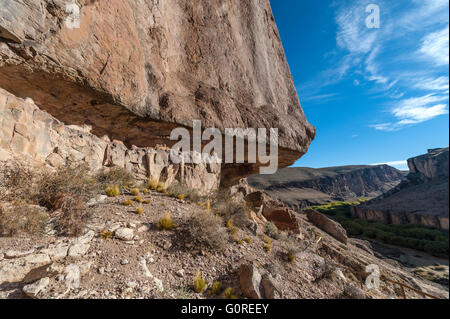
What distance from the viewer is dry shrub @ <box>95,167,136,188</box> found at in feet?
14.4

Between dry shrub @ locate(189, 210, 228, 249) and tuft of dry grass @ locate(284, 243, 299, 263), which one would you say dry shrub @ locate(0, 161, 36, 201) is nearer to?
dry shrub @ locate(189, 210, 228, 249)

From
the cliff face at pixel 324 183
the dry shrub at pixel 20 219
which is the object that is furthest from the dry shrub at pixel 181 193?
the cliff face at pixel 324 183

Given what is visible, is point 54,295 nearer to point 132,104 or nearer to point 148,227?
point 148,227

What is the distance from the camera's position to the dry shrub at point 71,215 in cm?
269

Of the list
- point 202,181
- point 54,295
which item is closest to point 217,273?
point 54,295

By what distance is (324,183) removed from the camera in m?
55.3

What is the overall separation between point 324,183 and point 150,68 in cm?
6135

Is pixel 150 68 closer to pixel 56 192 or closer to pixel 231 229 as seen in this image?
pixel 56 192

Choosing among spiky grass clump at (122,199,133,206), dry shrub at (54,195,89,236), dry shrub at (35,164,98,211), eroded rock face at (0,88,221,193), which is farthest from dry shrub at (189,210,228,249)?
eroded rock face at (0,88,221,193)

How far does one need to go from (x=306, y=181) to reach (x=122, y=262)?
56.8 m

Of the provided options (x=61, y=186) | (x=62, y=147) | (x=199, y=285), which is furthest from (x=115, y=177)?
(x=199, y=285)

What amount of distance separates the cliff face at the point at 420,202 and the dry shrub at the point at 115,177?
23.8 metres

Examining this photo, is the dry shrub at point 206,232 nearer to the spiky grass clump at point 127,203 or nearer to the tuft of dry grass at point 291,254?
the spiky grass clump at point 127,203

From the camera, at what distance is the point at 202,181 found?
739cm
